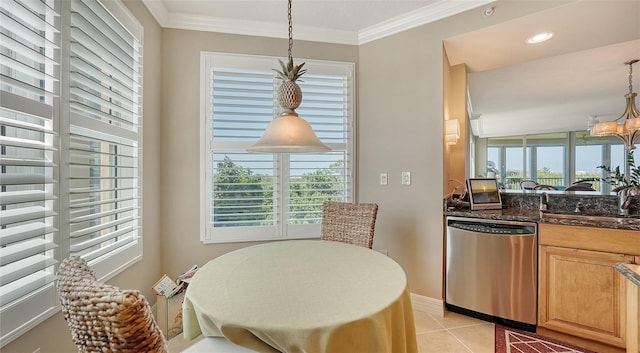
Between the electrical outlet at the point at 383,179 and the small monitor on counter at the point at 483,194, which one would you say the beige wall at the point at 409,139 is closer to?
the electrical outlet at the point at 383,179

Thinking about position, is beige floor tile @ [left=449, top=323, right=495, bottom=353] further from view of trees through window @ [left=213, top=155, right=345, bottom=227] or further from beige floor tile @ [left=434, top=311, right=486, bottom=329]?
view of trees through window @ [left=213, top=155, right=345, bottom=227]

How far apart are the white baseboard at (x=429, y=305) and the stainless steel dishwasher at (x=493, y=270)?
90 millimetres

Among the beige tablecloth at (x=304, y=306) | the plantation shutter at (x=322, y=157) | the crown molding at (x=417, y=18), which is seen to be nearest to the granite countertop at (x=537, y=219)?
the plantation shutter at (x=322, y=157)

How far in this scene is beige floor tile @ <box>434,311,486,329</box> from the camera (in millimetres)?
2326

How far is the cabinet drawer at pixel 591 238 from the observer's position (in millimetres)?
1833

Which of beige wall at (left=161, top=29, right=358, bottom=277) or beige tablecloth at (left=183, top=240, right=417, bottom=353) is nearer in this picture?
beige tablecloth at (left=183, top=240, right=417, bottom=353)

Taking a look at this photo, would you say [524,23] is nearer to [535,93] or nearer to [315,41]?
[315,41]

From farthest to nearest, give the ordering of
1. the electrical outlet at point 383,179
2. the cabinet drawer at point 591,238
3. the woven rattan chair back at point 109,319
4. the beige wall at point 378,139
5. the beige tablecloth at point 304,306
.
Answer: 1. the electrical outlet at point 383,179
2. the beige wall at point 378,139
3. the cabinet drawer at point 591,238
4. the beige tablecloth at point 304,306
5. the woven rattan chair back at point 109,319

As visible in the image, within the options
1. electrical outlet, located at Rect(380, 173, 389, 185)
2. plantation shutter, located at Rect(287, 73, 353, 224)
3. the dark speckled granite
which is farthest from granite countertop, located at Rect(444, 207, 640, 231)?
Result: plantation shutter, located at Rect(287, 73, 353, 224)

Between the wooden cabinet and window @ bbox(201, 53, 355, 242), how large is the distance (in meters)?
1.72

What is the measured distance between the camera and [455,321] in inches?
93.6

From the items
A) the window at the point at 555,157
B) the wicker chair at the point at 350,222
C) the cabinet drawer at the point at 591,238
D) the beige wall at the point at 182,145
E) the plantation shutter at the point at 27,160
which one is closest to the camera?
the plantation shutter at the point at 27,160

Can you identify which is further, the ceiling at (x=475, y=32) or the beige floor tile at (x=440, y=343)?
the ceiling at (x=475, y=32)

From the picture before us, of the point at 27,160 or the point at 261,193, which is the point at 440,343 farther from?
the point at 27,160
